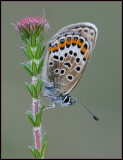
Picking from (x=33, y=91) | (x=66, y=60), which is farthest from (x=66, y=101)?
(x=33, y=91)

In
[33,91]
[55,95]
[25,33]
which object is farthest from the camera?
[55,95]

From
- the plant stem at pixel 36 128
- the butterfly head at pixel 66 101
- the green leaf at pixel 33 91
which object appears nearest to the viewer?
the plant stem at pixel 36 128

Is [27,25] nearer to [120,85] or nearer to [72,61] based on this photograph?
[72,61]

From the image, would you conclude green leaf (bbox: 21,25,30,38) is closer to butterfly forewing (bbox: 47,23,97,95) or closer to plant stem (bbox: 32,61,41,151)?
plant stem (bbox: 32,61,41,151)

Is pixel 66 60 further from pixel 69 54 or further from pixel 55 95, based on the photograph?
pixel 55 95

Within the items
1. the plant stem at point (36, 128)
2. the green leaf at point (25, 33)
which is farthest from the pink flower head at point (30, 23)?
the plant stem at point (36, 128)

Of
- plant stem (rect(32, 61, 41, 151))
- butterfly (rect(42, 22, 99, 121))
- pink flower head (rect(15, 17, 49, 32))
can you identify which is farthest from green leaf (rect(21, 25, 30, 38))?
butterfly (rect(42, 22, 99, 121))

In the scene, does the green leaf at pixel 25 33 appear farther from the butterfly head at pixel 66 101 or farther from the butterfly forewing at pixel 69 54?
the butterfly head at pixel 66 101

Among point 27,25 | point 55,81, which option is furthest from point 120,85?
point 27,25
